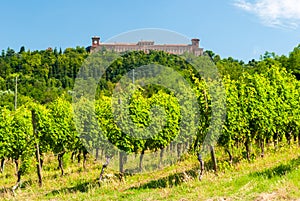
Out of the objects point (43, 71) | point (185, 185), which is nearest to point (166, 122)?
point (185, 185)

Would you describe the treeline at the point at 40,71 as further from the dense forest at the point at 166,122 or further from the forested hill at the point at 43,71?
the dense forest at the point at 166,122

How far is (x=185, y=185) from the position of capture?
38.1ft

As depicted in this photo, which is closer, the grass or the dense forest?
the grass

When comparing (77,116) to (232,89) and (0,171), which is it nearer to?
(0,171)

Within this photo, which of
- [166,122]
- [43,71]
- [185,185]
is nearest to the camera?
[185,185]

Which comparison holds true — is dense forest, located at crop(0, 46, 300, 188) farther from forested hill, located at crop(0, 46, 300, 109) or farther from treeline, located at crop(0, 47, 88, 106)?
treeline, located at crop(0, 47, 88, 106)

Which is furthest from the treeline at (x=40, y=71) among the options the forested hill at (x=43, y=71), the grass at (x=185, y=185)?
the grass at (x=185, y=185)

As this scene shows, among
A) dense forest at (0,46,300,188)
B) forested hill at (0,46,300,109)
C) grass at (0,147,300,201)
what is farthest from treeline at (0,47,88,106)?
grass at (0,147,300,201)

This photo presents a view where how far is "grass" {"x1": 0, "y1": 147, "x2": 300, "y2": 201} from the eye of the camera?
9.84 meters

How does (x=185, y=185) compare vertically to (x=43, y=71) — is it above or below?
below

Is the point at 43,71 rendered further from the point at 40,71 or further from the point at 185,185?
the point at 185,185

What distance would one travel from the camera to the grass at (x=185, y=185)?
984 centimetres

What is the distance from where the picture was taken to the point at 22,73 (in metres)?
76.9

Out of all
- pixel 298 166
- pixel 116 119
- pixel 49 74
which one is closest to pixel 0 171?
pixel 116 119
